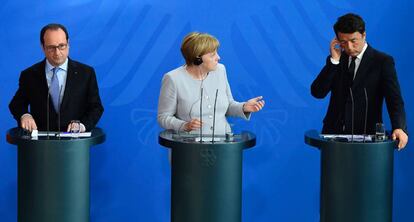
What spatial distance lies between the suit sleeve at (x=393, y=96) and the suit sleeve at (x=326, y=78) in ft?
0.92

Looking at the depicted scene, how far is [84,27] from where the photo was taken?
5.77m

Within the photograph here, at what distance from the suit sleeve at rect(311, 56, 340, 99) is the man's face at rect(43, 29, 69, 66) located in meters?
1.49

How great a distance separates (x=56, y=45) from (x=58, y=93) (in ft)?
1.00

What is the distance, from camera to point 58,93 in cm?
485

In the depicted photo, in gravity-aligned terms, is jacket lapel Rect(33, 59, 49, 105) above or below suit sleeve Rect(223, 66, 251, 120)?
above

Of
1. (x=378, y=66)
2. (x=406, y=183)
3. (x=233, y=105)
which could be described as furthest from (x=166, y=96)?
(x=406, y=183)

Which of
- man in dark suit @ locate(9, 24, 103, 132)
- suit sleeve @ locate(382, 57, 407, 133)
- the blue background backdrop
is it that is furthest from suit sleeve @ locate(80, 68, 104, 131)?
suit sleeve @ locate(382, 57, 407, 133)

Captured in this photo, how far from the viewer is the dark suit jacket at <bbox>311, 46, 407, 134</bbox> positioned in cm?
459

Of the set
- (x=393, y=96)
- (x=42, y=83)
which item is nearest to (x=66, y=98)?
(x=42, y=83)

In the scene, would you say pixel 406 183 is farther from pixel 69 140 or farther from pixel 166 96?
pixel 69 140

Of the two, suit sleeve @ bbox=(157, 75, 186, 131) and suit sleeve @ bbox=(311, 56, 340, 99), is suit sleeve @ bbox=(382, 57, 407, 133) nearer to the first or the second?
suit sleeve @ bbox=(311, 56, 340, 99)

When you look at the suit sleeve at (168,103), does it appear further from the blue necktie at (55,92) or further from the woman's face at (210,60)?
the blue necktie at (55,92)

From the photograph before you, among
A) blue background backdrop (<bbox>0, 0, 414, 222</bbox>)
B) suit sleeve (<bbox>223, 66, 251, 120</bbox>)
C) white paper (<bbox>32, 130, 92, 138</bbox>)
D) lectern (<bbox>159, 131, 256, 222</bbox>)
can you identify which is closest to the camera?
lectern (<bbox>159, 131, 256, 222</bbox>)

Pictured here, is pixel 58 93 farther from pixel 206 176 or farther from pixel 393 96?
pixel 393 96
